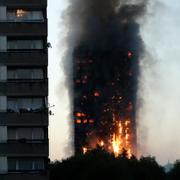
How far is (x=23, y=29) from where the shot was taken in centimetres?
6225

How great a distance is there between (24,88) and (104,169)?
32.9 metres

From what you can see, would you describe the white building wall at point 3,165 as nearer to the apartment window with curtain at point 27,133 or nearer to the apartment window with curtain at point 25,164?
the apartment window with curtain at point 25,164

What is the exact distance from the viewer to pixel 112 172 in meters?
90.8

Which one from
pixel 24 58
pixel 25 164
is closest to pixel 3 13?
pixel 24 58

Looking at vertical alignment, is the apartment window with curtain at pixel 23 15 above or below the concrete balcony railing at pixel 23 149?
above

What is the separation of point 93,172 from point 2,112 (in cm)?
3307

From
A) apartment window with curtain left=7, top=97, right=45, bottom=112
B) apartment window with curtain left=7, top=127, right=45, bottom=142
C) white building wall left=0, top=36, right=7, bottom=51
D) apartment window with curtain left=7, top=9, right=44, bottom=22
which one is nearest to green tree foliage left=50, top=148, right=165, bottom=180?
apartment window with curtain left=7, top=127, right=45, bottom=142

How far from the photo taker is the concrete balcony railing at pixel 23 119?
60.2m

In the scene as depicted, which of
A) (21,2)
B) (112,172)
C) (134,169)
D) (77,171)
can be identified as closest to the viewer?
(21,2)

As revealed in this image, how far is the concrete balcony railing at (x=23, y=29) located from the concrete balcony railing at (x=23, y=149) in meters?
10.2

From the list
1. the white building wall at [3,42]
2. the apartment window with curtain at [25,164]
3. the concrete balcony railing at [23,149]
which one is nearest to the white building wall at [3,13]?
the white building wall at [3,42]

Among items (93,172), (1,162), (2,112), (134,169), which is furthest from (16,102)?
(134,169)

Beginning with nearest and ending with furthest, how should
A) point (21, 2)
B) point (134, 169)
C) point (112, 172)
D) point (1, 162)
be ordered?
point (1, 162) < point (21, 2) < point (112, 172) < point (134, 169)

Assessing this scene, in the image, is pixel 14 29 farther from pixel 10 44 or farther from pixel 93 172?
pixel 93 172
